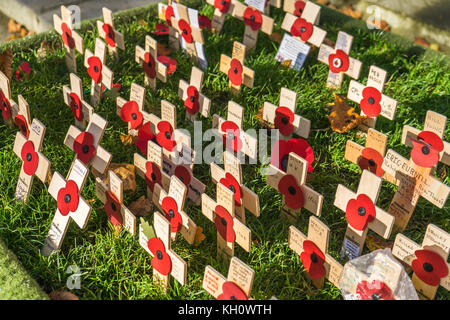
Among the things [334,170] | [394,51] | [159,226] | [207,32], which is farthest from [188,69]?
[159,226]

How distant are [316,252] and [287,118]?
0.95 metres

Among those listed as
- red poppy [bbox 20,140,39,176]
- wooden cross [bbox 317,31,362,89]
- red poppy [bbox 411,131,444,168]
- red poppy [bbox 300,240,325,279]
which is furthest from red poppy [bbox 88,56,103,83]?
red poppy [bbox 411,131,444,168]

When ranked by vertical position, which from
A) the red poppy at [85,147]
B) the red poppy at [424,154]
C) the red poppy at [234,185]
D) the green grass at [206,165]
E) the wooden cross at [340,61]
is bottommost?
the green grass at [206,165]

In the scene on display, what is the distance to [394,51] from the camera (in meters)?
4.02

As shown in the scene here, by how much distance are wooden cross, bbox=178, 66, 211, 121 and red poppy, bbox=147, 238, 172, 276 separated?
108 cm

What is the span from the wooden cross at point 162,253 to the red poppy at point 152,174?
15.0 inches

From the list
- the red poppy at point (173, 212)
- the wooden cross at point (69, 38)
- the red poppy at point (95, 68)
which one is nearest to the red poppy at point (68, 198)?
the red poppy at point (173, 212)

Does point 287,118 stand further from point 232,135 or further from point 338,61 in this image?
point 338,61

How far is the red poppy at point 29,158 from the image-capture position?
8.31 ft

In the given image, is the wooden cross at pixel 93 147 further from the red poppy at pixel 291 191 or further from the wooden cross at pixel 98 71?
the red poppy at pixel 291 191

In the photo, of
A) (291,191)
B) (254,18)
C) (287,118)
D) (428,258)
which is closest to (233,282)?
(291,191)

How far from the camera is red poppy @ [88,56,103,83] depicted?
3244mm

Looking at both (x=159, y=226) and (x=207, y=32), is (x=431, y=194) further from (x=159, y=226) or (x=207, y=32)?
(x=207, y=32)

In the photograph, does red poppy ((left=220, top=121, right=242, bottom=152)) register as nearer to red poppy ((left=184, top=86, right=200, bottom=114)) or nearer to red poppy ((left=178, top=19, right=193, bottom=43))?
red poppy ((left=184, top=86, right=200, bottom=114))
